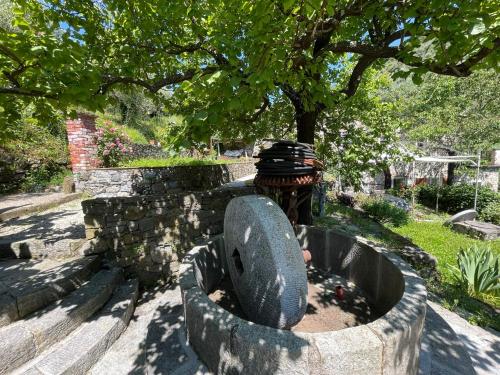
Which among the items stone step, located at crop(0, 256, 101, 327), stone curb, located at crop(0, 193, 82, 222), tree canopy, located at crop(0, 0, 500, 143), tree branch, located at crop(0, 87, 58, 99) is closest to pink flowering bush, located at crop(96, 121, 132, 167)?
stone curb, located at crop(0, 193, 82, 222)

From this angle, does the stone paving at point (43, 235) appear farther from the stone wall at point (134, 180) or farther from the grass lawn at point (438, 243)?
the grass lawn at point (438, 243)

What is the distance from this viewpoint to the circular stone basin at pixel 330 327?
5.52 ft

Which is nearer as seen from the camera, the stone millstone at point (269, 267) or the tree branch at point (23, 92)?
the stone millstone at point (269, 267)

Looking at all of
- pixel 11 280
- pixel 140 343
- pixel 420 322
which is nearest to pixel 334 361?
pixel 420 322

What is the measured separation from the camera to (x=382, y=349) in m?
1.73

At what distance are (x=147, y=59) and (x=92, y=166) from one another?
17.2ft

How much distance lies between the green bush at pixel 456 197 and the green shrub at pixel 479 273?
11.5 metres

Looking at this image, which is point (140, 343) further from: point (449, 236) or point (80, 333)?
point (449, 236)

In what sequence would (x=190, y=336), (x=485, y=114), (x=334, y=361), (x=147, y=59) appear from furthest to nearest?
(x=485, y=114) → (x=147, y=59) → (x=190, y=336) → (x=334, y=361)

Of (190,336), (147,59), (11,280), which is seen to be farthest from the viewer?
(147,59)

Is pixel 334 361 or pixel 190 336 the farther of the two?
pixel 190 336

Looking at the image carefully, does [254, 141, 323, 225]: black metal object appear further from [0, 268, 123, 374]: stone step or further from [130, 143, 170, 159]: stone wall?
[130, 143, 170, 159]: stone wall

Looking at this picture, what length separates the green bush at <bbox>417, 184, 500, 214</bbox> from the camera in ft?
44.2

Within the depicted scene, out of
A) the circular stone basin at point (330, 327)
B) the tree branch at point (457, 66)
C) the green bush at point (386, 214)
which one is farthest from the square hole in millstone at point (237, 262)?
the green bush at point (386, 214)
